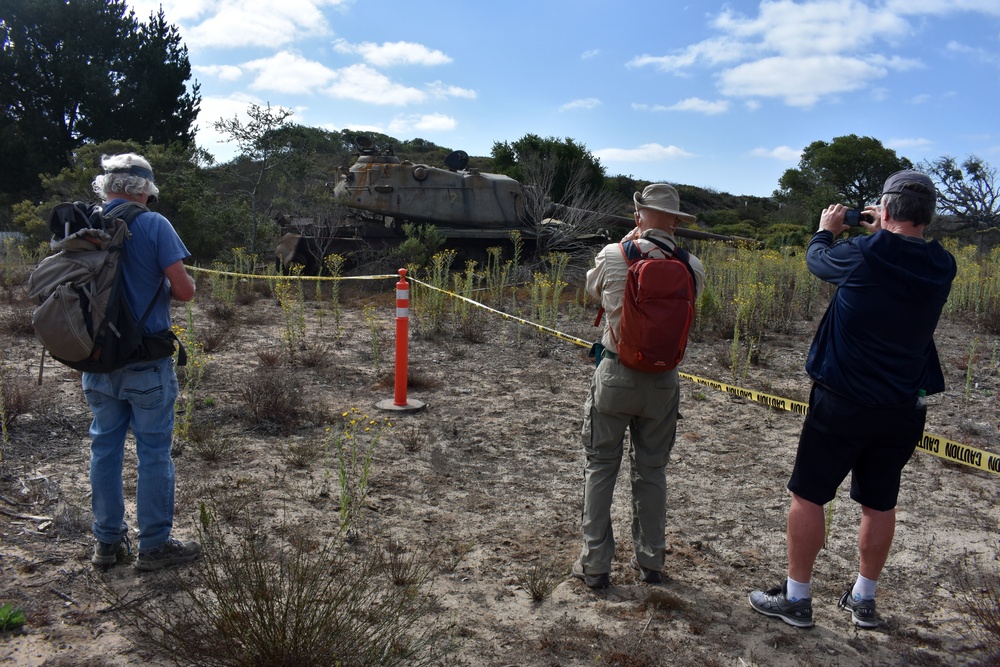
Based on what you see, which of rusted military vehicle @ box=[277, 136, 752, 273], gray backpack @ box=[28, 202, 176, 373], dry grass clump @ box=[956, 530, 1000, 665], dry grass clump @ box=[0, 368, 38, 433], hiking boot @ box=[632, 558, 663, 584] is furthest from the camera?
rusted military vehicle @ box=[277, 136, 752, 273]

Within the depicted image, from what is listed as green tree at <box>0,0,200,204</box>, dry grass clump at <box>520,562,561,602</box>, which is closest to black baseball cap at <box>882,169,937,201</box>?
dry grass clump at <box>520,562,561,602</box>

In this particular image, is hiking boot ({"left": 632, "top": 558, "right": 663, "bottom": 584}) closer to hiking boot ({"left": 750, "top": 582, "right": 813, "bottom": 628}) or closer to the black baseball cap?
hiking boot ({"left": 750, "top": 582, "right": 813, "bottom": 628})

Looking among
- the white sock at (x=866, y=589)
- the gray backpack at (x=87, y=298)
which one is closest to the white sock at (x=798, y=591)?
the white sock at (x=866, y=589)

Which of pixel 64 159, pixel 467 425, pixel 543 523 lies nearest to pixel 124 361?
pixel 543 523

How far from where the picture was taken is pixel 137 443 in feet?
11.0

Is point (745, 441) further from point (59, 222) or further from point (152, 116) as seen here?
point (152, 116)

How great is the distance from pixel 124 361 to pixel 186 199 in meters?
12.8

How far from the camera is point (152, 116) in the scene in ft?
87.3

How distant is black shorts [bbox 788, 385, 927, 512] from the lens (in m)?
2.93

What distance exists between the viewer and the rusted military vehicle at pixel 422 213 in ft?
46.2

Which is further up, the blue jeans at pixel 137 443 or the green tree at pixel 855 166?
the green tree at pixel 855 166

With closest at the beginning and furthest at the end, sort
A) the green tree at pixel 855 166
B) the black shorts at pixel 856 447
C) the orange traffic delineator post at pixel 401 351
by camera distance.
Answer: the black shorts at pixel 856 447
the orange traffic delineator post at pixel 401 351
the green tree at pixel 855 166

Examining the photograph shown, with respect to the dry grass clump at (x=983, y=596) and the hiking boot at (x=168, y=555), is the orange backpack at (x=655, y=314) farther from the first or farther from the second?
the hiking boot at (x=168, y=555)

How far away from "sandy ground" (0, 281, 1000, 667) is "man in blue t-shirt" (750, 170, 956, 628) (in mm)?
377
